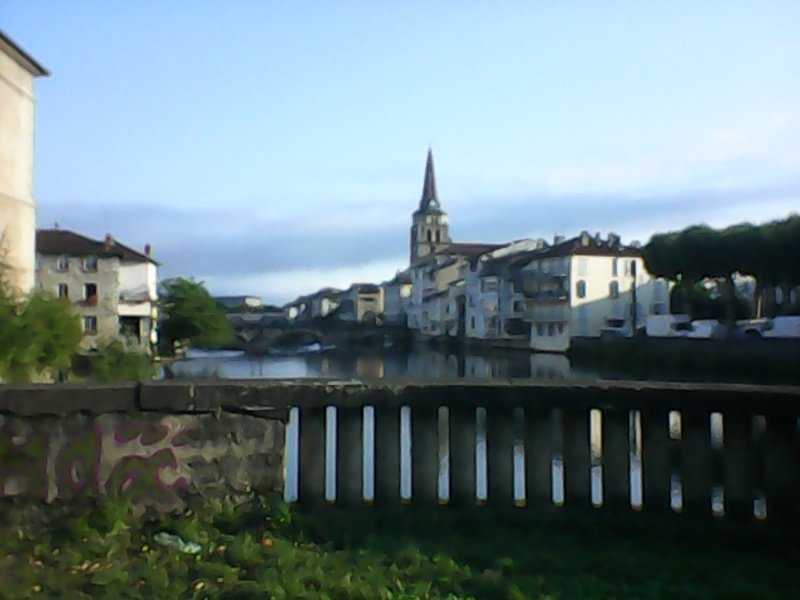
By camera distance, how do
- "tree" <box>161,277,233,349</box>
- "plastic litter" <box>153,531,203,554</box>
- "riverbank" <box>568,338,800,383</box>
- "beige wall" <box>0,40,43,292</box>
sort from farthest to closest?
"tree" <box>161,277,233,349</box>, "riverbank" <box>568,338,800,383</box>, "beige wall" <box>0,40,43,292</box>, "plastic litter" <box>153,531,203,554</box>

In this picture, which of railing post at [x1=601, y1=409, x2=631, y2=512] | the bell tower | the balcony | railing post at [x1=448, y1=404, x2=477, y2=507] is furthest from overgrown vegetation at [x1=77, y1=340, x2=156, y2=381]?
the bell tower

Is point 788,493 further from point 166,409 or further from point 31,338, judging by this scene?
point 31,338

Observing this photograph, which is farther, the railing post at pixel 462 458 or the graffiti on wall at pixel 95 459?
the railing post at pixel 462 458

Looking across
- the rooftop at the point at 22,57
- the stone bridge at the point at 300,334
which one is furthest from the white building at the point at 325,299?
the rooftop at the point at 22,57

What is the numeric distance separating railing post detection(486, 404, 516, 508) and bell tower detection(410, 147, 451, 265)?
142 meters

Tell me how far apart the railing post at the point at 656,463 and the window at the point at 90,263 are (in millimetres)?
53058

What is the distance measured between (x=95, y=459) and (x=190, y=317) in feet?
185

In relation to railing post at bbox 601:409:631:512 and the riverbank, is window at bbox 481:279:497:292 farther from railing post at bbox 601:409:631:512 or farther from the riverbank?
railing post at bbox 601:409:631:512

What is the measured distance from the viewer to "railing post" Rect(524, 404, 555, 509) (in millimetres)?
4781

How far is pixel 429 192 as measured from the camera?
157m

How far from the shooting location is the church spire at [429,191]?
154375 mm

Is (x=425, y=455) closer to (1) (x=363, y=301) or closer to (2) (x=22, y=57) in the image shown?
(2) (x=22, y=57)

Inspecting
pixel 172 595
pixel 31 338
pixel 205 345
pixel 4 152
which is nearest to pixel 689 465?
pixel 172 595

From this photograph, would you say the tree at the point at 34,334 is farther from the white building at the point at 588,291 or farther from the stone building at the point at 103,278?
the white building at the point at 588,291
